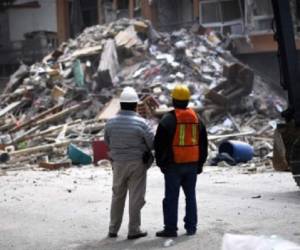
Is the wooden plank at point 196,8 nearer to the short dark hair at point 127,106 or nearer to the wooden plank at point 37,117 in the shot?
the wooden plank at point 37,117

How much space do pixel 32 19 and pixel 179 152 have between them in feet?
130

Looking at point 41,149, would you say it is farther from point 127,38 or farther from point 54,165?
point 127,38

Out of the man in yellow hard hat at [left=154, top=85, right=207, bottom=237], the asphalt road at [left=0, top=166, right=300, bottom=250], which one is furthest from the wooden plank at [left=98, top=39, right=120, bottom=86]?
the man in yellow hard hat at [left=154, top=85, right=207, bottom=237]

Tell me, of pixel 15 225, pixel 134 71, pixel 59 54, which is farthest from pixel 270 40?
pixel 15 225

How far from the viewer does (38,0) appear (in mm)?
45500

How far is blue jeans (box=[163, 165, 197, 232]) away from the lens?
793 cm

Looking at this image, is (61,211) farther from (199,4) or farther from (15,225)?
(199,4)

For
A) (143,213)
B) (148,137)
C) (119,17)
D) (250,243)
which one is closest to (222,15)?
(119,17)

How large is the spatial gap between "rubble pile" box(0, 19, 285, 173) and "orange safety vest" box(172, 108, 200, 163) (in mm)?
12712

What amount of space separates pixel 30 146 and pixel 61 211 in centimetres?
1329

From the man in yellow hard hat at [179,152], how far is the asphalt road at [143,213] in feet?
1.12

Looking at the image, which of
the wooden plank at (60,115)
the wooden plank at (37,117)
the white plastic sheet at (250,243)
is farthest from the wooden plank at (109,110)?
the white plastic sheet at (250,243)

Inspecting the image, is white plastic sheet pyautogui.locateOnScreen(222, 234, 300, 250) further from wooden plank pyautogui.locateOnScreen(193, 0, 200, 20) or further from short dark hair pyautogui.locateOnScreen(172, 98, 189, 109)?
wooden plank pyautogui.locateOnScreen(193, 0, 200, 20)

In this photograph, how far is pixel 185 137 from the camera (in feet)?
25.9
